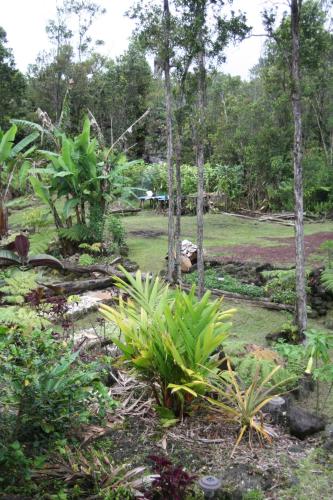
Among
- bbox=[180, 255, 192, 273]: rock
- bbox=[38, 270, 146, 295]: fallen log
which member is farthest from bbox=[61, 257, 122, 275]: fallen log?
bbox=[180, 255, 192, 273]: rock

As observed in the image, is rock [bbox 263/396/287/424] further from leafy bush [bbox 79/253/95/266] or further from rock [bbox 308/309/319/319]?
leafy bush [bbox 79/253/95/266]

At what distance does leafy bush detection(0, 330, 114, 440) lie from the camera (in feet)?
8.77

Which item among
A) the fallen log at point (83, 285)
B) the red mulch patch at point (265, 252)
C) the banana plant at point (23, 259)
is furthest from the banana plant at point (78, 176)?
the banana plant at point (23, 259)

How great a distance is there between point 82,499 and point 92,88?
28590 millimetres

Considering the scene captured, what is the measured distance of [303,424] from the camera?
3641 millimetres

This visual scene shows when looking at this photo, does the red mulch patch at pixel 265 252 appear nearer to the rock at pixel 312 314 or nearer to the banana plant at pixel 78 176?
the rock at pixel 312 314

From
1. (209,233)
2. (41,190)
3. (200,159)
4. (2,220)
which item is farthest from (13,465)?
(209,233)

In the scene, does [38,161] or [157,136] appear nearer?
[38,161]

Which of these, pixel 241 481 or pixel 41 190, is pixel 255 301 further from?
pixel 41 190

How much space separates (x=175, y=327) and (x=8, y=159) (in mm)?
8879

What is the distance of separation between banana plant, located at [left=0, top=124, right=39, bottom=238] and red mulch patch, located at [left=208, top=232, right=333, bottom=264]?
4.79 m

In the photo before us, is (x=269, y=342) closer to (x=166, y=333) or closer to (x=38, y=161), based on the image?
(x=166, y=333)

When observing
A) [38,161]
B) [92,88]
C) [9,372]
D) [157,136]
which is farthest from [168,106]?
[92,88]

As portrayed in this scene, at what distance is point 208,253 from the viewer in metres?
11.2
